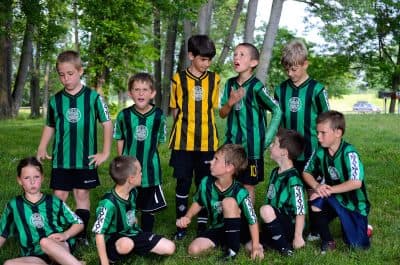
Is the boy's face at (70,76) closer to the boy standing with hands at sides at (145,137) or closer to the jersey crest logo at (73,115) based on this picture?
the jersey crest logo at (73,115)

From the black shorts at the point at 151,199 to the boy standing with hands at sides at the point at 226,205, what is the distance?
14.9 inches

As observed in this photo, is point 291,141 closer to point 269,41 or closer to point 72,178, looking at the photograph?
point 72,178

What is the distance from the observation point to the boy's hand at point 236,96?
199 inches

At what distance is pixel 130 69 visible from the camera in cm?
2672

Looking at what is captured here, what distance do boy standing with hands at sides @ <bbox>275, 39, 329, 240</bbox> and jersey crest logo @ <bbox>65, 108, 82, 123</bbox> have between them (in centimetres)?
196

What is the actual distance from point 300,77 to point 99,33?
17.7 metres

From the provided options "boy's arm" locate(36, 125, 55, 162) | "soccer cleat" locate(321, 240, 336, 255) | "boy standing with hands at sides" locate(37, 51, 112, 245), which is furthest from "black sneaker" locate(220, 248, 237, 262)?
"boy's arm" locate(36, 125, 55, 162)

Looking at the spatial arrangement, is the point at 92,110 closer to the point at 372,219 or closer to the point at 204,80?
the point at 204,80

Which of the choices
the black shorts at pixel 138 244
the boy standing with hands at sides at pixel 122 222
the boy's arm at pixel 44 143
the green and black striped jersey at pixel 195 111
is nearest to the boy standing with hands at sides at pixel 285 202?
the green and black striped jersey at pixel 195 111

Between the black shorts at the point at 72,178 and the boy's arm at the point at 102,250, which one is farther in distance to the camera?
the black shorts at the point at 72,178

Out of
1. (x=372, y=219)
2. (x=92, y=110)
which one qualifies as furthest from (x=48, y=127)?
(x=372, y=219)

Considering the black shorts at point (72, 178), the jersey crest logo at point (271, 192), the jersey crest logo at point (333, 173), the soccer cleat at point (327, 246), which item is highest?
the jersey crest logo at point (333, 173)

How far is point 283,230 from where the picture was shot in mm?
5090

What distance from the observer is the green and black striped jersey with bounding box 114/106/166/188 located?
5.23 meters
